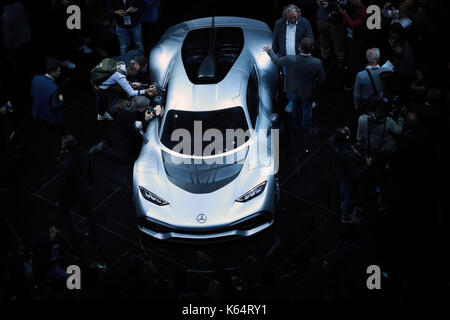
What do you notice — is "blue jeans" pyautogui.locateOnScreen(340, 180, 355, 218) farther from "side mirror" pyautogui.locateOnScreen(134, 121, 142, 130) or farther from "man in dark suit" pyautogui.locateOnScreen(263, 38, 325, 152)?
"side mirror" pyautogui.locateOnScreen(134, 121, 142, 130)

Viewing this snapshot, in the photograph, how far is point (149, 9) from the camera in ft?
38.4

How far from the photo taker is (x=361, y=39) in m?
10.7

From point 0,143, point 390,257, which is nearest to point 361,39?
point 390,257

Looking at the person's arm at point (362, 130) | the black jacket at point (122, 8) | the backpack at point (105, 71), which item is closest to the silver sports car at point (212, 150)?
the backpack at point (105, 71)

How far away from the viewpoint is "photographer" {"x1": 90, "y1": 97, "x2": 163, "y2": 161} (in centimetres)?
942

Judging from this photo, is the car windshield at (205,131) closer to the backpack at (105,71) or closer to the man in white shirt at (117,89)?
the man in white shirt at (117,89)

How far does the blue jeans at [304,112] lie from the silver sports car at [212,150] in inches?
14.3

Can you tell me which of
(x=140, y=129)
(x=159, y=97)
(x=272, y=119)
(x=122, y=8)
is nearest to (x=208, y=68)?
(x=159, y=97)

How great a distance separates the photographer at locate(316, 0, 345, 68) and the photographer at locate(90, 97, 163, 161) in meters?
3.19

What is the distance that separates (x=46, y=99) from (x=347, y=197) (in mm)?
4449

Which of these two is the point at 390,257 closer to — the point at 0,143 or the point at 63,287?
the point at 63,287

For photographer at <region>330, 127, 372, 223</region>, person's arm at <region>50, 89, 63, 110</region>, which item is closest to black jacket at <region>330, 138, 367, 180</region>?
photographer at <region>330, 127, 372, 223</region>

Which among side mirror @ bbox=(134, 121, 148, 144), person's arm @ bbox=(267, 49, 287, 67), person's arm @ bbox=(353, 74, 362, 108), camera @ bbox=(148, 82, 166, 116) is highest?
person's arm @ bbox=(267, 49, 287, 67)

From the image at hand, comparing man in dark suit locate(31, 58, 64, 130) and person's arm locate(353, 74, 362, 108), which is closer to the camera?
person's arm locate(353, 74, 362, 108)
